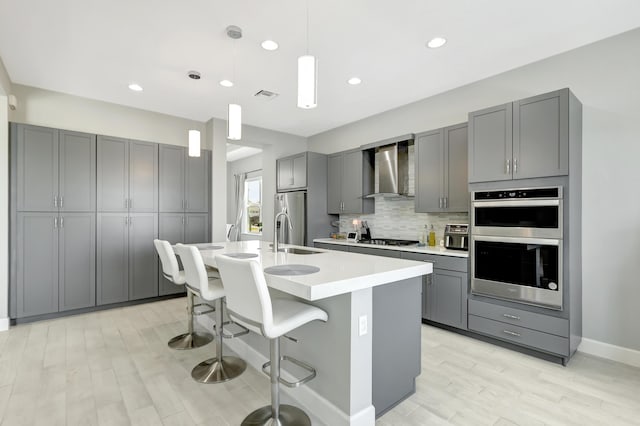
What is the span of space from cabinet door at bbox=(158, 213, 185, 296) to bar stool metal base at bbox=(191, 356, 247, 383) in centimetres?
236

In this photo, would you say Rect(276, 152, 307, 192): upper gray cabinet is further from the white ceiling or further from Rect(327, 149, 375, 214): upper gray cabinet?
the white ceiling

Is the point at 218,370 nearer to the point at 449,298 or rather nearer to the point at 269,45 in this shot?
the point at 449,298

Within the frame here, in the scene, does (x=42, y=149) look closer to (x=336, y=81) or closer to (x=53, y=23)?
(x=53, y=23)

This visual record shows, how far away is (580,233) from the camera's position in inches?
112

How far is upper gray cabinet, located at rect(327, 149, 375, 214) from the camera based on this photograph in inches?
187

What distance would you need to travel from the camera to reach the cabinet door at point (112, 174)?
405 cm

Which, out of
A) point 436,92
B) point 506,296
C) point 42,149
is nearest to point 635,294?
point 506,296

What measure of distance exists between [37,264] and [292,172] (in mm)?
3635

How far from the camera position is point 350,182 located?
16.2 feet

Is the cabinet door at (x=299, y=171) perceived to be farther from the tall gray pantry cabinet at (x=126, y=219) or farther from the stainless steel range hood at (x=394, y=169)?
the tall gray pantry cabinet at (x=126, y=219)

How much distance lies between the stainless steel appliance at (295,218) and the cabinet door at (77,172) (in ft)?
8.30

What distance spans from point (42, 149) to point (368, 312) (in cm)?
425

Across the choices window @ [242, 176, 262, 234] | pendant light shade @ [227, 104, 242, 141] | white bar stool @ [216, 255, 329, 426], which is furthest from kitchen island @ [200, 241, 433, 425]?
window @ [242, 176, 262, 234]

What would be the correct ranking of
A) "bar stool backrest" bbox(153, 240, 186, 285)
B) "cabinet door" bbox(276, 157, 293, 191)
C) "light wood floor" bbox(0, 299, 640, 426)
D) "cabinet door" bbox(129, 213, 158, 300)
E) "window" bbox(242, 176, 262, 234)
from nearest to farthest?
"light wood floor" bbox(0, 299, 640, 426) → "bar stool backrest" bbox(153, 240, 186, 285) → "cabinet door" bbox(129, 213, 158, 300) → "cabinet door" bbox(276, 157, 293, 191) → "window" bbox(242, 176, 262, 234)
